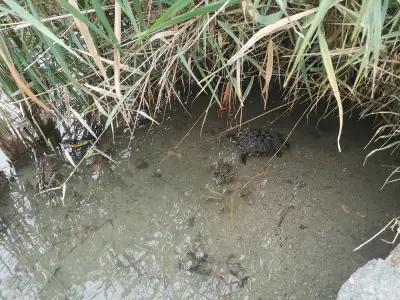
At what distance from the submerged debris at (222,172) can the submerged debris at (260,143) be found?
0.08 meters

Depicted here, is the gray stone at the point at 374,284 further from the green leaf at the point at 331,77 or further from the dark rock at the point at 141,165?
the dark rock at the point at 141,165

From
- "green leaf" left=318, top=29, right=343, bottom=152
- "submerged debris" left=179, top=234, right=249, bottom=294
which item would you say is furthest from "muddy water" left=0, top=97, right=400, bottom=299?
"green leaf" left=318, top=29, right=343, bottom=152

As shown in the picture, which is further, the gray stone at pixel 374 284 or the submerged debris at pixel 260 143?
the submerged debris at pixel 260 143

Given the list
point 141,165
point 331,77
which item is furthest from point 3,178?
point 331,77

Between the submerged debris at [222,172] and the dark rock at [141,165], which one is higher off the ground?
the dark rock at [141,165]

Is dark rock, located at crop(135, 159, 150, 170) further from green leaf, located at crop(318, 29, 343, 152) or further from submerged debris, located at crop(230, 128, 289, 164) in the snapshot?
green leaf, located at crop(318, 29, 343, 152)

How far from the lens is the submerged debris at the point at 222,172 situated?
212 centimetres

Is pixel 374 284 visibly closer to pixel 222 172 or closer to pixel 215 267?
pixel 215 267

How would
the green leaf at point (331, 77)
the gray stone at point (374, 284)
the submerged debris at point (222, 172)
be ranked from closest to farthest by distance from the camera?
the green leaf at point (331, 77), the gray stone at point (374, 284), the submerged debris at point (222, 172)

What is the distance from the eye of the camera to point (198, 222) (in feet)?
6.52

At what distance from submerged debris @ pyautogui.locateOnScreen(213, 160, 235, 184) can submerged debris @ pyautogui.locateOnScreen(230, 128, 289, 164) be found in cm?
8

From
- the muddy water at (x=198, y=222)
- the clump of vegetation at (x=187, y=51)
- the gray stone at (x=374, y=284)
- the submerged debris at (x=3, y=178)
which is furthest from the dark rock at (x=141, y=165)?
the gray stone at (x=374, y=284)

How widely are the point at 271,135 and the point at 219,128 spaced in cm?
28

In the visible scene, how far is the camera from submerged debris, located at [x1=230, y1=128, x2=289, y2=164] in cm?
218
